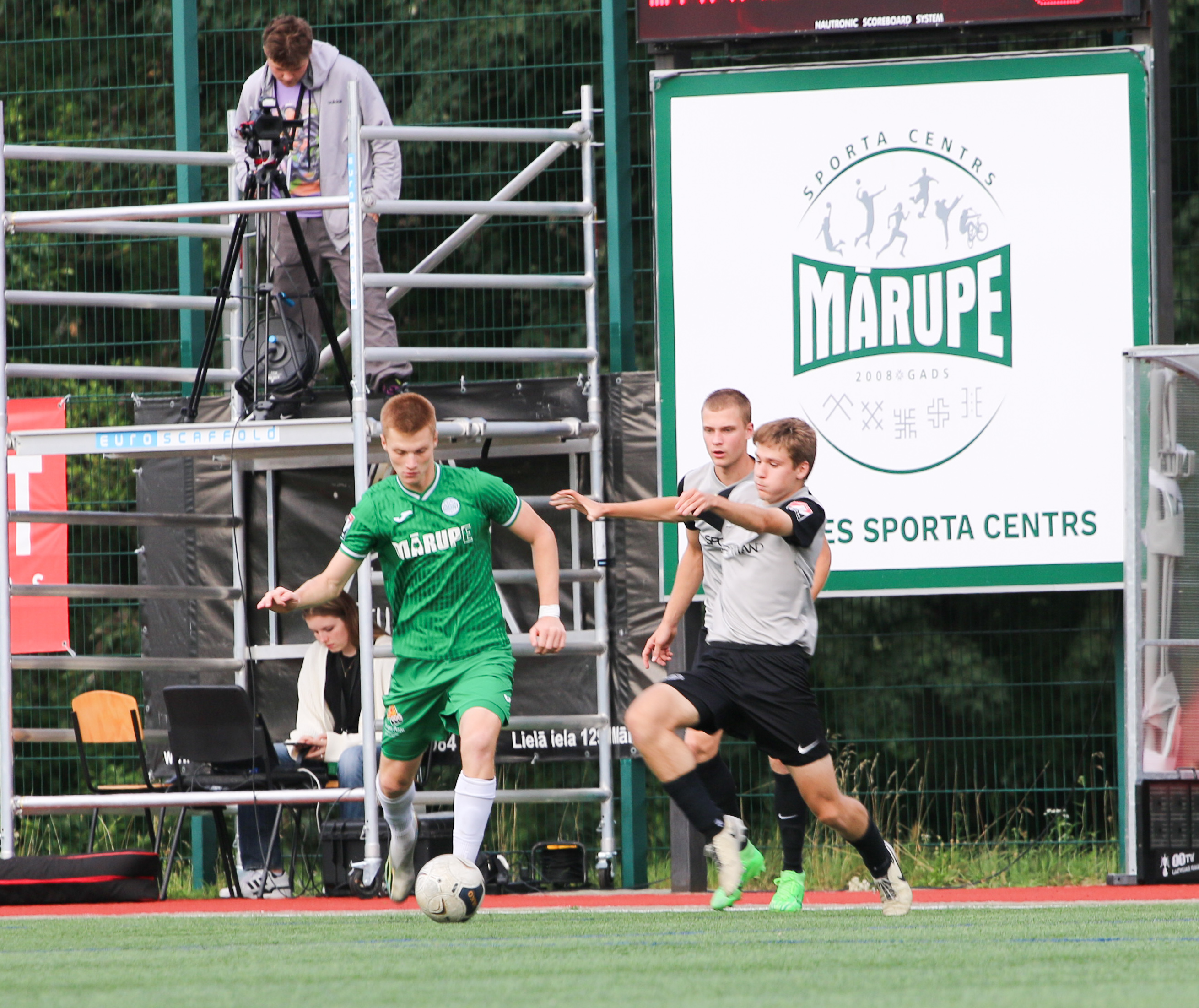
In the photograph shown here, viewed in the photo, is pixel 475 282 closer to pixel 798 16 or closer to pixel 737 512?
pixel 798 16

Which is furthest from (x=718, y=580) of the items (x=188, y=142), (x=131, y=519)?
(x=188, y=142)

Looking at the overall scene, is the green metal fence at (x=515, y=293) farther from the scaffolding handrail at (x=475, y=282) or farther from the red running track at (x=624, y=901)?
the red running track at (x=624, y=901)

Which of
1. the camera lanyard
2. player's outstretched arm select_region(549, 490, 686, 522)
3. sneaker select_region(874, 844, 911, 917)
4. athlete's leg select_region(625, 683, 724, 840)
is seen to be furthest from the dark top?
sneaker select_region(874, 844, 911, 917)

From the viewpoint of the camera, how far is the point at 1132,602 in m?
9.55

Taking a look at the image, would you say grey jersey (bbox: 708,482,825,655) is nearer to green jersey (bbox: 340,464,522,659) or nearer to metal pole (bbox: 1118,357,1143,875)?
green jersey (bbox: 340,464,522,659)

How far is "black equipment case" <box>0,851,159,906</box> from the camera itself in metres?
9.57

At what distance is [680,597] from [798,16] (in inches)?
137

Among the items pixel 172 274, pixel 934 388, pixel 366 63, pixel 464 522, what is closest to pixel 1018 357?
pixel 934 388

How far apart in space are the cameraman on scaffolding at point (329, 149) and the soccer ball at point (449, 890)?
3.82 m

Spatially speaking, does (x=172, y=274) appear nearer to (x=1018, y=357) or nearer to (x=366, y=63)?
(x=366, y=63)

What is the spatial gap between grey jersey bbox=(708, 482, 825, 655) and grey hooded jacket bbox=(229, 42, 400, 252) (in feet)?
11.6

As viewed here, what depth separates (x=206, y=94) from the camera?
13.4 metres

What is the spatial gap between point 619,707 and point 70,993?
5.86 m

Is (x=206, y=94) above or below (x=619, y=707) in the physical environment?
above
